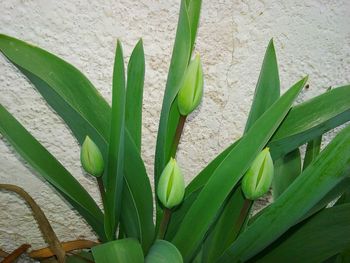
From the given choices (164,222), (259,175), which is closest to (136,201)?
(164,222)

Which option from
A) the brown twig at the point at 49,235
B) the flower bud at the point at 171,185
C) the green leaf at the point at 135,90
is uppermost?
the green leaf at the point at 135,90

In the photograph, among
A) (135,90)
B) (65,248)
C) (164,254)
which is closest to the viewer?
(164,254)

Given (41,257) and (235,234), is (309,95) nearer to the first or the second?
(235,234)

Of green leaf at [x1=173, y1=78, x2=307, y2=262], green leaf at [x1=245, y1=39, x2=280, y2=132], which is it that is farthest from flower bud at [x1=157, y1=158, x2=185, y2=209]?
green leaf at [x1=245, y1=39, x2=280, y2=132]

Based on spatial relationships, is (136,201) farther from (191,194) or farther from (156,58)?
(156,58)

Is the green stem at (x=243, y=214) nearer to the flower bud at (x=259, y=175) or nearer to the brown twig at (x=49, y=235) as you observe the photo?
the flower bud at (x=259, y=175)

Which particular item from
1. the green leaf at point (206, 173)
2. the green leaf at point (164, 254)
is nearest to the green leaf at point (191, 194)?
the green leaf at point (206, 173)
